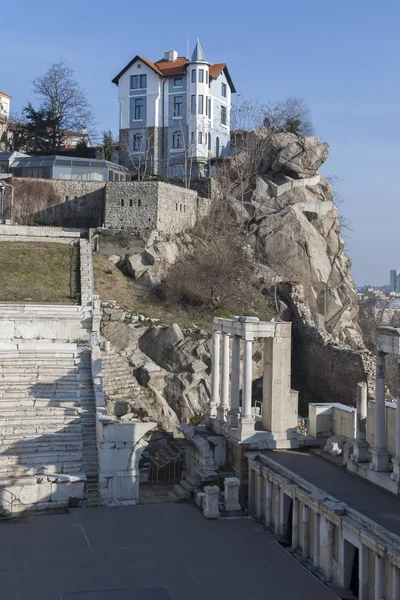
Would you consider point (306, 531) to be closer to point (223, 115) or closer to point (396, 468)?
point (396, 468)

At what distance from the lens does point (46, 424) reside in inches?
1029

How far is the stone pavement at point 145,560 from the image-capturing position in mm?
15961

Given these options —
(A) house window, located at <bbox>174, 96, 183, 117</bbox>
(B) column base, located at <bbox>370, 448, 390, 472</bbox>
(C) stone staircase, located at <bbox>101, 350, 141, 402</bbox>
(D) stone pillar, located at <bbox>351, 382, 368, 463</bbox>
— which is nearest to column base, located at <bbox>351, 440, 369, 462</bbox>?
(D) stone pillar, located at <bbox>351, 382, 368, 463</bbox>

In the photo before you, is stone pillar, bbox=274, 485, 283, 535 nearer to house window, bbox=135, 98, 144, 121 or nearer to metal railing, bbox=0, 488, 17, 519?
metal railing, bbox=0, 488, 17, 519

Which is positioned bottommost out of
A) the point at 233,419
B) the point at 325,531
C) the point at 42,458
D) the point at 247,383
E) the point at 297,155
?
the point at 325,531

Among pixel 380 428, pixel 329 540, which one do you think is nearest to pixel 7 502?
pixel 329 540

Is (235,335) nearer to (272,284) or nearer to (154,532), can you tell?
(154,532)

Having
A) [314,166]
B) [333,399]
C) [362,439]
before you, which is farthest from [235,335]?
[314,166]

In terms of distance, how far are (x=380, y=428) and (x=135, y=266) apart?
26283 mm

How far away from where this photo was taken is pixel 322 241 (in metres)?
51.9

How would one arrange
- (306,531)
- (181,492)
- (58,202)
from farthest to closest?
1. (58,202)
2. (181,492)
3. (306,531)

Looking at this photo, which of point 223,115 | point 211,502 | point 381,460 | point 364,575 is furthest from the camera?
point 223,115

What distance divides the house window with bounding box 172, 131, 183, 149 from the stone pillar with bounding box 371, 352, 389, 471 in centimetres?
4802

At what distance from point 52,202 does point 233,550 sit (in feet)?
120
